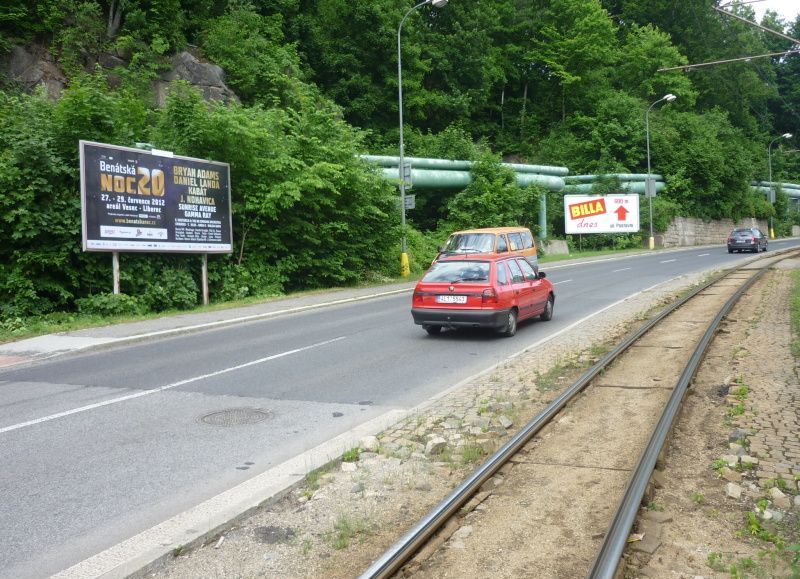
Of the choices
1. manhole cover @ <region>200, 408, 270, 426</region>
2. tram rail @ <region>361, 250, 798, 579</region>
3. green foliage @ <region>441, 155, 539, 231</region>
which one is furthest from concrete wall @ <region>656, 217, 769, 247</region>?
manhole cover @ <region>200, 408, 270, 426</region>

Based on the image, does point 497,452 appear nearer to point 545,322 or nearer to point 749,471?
point 749,471

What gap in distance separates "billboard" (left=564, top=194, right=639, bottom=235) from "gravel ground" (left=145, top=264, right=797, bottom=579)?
41.1m

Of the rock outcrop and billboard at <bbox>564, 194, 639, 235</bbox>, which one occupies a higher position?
the rock outcrop

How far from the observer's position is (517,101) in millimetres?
62188

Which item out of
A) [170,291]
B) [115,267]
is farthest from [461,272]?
[170,291]

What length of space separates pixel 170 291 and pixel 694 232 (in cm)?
5086

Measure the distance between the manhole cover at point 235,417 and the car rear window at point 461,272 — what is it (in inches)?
230

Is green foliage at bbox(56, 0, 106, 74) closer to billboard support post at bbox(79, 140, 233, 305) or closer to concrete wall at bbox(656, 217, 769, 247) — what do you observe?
billboard support post at bbox(79, 140, 233, 305)

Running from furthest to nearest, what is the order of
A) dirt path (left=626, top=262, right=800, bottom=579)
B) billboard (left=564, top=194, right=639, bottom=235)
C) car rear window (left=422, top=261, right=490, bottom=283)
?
billboard (left=564, top=194, right=639, bottom=235) → car rear window (left=422, top=261, right=490, bottom=283) → dirt path (left=626, top=262, right=800, bottom=579)

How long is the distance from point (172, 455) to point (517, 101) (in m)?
60.5

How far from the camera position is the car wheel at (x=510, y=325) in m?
12.6

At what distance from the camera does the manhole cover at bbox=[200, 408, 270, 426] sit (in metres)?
7.12

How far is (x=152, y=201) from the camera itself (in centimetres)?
1730

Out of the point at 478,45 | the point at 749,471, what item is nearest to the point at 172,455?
the point at 749,471
